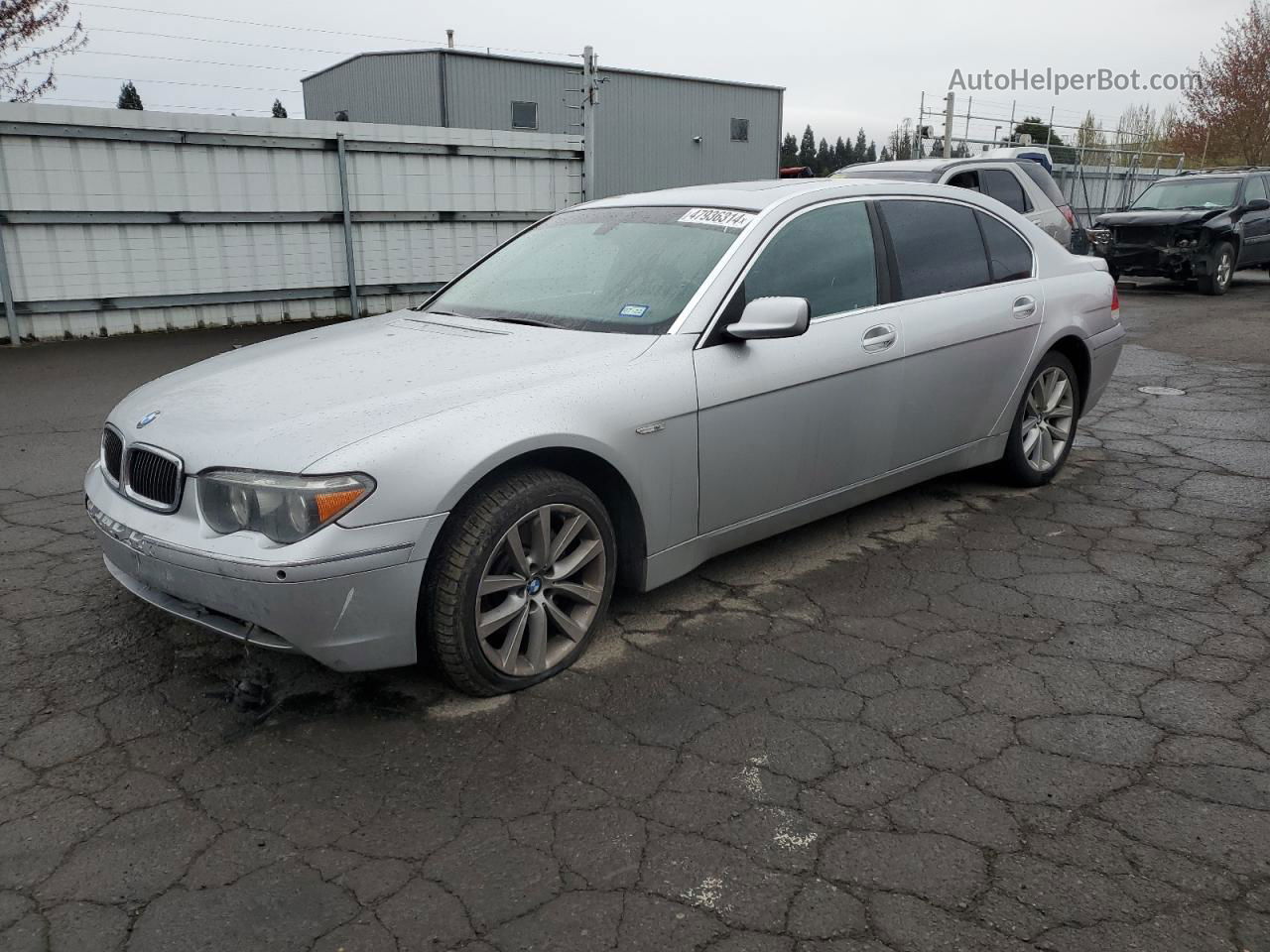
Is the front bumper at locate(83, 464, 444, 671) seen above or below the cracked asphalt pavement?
above

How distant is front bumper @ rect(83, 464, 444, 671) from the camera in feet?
9.19

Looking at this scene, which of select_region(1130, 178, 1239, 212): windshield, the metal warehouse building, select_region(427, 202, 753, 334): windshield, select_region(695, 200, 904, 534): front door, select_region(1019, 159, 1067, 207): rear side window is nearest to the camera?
select_region(695, 200, 904, 534): front door

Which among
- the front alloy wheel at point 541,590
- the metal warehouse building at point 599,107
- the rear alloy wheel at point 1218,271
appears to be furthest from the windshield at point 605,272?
the metal warehouse building at point 599,107

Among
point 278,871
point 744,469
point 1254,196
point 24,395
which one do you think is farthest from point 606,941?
point 1254,196

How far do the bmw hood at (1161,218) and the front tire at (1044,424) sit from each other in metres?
11.0

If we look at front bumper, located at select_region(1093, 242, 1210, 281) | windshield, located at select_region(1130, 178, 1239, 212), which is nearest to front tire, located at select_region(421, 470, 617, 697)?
front bumper, located at select_region(1093, 242, 1210, 281)

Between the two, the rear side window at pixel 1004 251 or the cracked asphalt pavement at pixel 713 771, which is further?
the rear side window at pixel 1004 251

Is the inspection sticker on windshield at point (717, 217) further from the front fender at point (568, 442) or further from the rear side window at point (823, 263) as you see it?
the front fender at point (568, 442)

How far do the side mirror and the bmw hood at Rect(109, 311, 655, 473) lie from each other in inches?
13.6

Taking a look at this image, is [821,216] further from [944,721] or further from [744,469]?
[944,721]

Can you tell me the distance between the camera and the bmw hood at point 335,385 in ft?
9.76

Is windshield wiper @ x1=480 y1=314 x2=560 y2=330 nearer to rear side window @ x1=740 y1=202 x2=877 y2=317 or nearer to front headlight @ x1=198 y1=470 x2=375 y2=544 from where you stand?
rear side window @ x1=740 y1=202 x2=877 y2=317

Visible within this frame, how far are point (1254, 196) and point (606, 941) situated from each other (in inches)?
684

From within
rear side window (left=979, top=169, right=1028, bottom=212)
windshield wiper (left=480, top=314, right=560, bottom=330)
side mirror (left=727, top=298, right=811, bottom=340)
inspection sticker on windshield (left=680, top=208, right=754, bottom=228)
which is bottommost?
windshield wiper (left=480, top=314, right=560, bottom=330)
